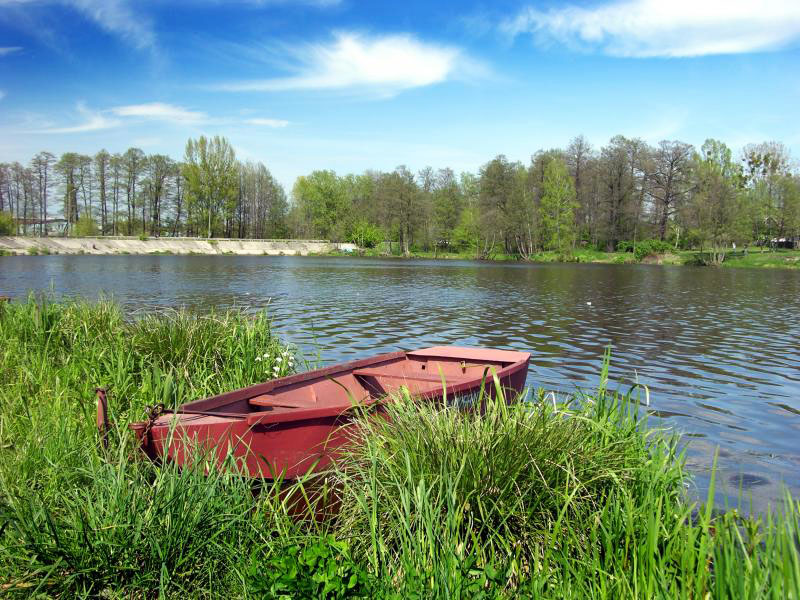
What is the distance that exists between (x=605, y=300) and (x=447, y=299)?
24.1 feet

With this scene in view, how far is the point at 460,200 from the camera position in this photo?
302 ft

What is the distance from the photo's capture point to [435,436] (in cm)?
387

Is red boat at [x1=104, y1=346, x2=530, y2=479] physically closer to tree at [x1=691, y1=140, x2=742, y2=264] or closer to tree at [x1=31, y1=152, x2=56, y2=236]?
tree at [x1=691, y1=140, x2=742, y2=264]

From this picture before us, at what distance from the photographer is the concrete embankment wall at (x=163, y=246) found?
219 ft

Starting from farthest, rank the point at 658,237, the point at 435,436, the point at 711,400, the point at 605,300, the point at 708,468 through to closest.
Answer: the point at 658,237 < the point at 605,300 < the point at 711,400 < the point at 708,468 < the point at 435,436

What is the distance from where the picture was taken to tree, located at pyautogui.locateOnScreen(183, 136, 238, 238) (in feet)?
282

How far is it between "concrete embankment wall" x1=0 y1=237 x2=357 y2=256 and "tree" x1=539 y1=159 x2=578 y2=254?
33.8m

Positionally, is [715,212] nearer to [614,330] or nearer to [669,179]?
[669,179]

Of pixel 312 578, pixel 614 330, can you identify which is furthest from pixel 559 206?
pixel 312 578

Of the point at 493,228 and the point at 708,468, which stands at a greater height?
the point at 493,228

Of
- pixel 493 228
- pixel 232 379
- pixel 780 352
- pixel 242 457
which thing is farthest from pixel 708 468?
pixel 493 228

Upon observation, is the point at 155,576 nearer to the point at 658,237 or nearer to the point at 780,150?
the point at 658,237

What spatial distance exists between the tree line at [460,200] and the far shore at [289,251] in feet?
7.19

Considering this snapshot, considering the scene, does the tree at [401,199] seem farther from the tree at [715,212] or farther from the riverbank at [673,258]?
the tree at [715,212]
